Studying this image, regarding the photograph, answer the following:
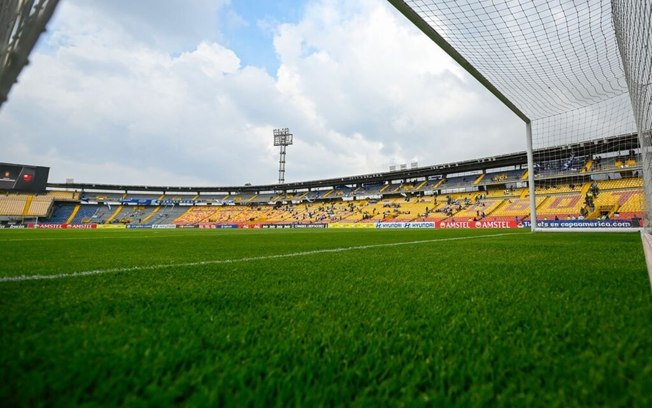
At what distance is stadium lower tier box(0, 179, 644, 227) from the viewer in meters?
24.3

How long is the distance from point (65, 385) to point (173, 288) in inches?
55.4

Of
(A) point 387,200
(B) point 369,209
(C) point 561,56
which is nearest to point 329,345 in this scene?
(C) point 561,56

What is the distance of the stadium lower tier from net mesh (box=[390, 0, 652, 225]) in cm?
1141

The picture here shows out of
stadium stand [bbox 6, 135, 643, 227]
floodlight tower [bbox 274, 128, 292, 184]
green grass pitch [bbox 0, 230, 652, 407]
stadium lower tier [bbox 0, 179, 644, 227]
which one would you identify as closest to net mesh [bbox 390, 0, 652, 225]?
green grass pitch [bbox 0, 230, 652, 407]

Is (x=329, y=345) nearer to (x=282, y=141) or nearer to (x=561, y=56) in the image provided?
(x=561, y=56)

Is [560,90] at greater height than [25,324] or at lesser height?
greater

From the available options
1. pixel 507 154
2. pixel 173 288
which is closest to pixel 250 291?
pixel 173 288

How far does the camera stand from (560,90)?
28.2ft

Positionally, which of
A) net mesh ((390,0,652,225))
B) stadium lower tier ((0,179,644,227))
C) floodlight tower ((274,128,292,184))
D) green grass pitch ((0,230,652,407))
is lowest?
green grass pitch ((0,230,652,407))

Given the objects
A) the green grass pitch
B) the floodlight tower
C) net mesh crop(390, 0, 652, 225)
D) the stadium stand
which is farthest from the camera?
the floodlight tower

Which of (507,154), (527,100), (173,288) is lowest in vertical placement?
(173,288)

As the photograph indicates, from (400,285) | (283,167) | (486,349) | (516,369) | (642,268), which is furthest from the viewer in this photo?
(283,167)

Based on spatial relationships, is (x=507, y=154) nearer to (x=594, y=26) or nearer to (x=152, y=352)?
(x=594, y=26)

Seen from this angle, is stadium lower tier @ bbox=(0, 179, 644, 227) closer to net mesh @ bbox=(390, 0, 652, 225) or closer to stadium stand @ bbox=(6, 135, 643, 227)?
stadium stand @ bbox=(6, 135, 643, 227)
